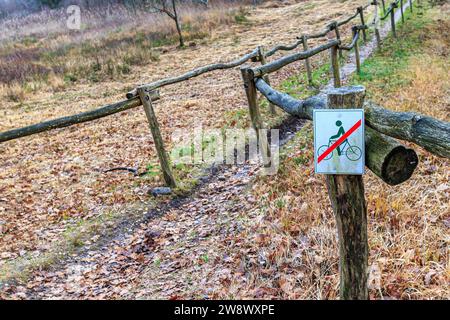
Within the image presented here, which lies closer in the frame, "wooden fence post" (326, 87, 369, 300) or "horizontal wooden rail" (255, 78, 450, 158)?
"horizontal wooden rail" (255, 78, 450, 158)

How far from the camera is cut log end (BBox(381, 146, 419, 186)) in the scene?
7.39 feet

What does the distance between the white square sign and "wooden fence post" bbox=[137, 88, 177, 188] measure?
404cm

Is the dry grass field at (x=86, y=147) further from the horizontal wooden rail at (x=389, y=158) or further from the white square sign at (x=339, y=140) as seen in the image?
the horizontal wooden rail at (x=389, y=158)

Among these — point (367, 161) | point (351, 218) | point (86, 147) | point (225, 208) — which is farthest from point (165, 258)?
point (86, 147)

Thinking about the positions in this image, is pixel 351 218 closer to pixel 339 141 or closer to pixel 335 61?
pixel 339 141

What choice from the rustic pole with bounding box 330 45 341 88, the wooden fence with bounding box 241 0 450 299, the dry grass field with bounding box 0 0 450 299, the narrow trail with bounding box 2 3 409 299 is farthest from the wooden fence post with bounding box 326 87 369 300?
the rustic pole with bounding box 330 45 341 88

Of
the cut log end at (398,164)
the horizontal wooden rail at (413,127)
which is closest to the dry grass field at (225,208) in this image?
the cut log end at (398,164)

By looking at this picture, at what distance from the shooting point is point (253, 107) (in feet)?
19.4

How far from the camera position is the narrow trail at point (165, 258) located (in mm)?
4137

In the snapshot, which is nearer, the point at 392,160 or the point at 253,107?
the point at 392,160

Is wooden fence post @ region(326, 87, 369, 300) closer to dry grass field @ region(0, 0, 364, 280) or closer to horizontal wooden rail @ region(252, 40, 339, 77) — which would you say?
horizontal wooden rail @ region(252, 40, 339, 77)

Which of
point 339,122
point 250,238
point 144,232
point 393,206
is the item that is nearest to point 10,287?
point 144,232

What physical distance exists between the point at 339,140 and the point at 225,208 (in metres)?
3.38

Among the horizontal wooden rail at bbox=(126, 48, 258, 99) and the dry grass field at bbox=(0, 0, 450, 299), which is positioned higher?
the horizontal wooden rail at bbox=(126, 48, 258, 99)
